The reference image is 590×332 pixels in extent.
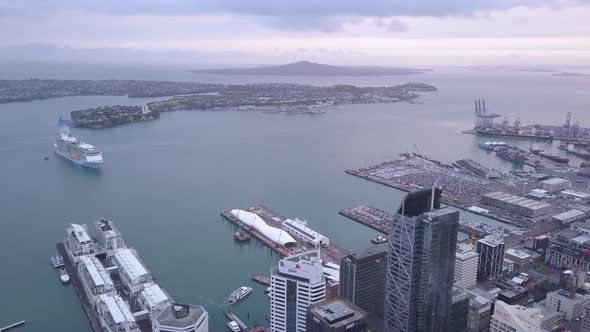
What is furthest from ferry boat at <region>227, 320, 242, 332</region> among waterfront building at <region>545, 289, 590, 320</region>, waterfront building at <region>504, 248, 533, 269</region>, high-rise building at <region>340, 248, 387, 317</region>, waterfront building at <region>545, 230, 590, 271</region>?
waterfront building at <region>545, 230, 590, 271</region>

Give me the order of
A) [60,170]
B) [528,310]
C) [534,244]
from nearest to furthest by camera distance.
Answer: [528,310] < [534,244] < [60,170]

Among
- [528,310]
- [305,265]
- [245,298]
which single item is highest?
[305,265]

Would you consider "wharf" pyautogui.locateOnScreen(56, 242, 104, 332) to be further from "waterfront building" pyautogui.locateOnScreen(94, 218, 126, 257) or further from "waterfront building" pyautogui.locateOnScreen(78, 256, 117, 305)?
"waterfront building" pyautogui.locateOnScreen(94, 218, 126, 257)

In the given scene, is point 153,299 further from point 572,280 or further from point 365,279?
point 572,280

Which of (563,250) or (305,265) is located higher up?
(305,265)

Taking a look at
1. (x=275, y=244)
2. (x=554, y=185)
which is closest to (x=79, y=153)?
(x=275, y=244)

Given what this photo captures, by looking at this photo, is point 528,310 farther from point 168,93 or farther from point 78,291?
point 168,93

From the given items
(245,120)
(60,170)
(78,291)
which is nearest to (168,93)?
(245,120)
